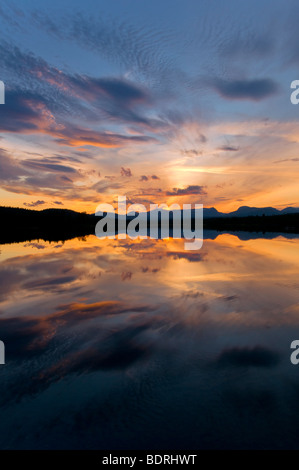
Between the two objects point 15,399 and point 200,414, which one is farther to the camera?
point 15,399

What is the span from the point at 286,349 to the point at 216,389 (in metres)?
2.97

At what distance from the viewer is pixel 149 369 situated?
6.34m

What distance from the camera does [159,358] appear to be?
6.84 meters

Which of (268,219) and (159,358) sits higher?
(268,219)

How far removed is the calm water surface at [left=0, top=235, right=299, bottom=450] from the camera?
4.50 m

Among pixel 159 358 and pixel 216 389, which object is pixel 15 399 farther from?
pixel 216 389

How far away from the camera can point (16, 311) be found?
35.1ft

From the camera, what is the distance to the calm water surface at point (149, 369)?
4.50 meters
